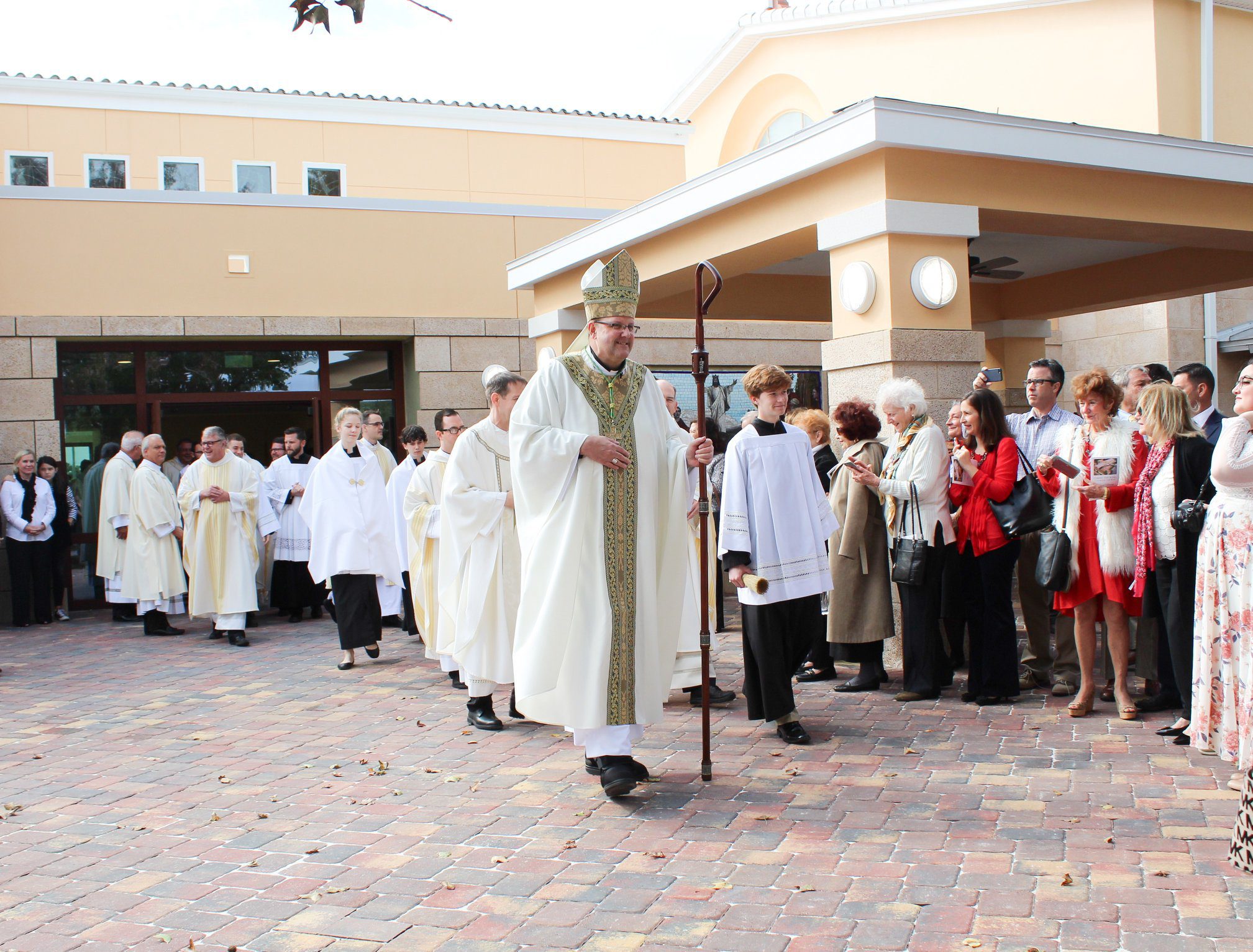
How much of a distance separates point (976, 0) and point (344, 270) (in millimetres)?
9479

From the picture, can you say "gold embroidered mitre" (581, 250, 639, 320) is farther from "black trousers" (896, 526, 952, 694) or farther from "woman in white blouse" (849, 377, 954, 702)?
"black trousers" (896, 526, 952, 694)

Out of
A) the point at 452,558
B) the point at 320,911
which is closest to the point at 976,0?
the point at 452,558

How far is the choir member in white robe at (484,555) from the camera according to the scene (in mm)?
6438

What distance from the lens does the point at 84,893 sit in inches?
162

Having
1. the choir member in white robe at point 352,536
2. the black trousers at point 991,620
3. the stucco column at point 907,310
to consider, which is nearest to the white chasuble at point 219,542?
the choir member in white robe at point 352,536

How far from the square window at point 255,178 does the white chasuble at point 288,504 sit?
777 centimetres

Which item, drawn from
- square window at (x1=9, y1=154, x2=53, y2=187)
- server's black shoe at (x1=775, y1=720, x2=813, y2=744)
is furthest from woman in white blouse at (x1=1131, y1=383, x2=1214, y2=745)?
square window at (x1=9, y1=154, x2=53, y2=187)

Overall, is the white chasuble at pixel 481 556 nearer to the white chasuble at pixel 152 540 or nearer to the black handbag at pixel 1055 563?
the black handbag at pixel 1055 563

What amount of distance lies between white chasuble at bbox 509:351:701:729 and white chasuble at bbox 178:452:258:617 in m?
6.18

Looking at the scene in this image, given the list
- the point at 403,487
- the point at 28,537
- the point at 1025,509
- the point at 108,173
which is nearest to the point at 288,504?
the point at 28,537

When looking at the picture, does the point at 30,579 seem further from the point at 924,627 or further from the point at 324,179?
the point at 924,627

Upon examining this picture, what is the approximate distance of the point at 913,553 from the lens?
6.46 metres

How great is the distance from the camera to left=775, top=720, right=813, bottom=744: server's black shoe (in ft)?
19.0

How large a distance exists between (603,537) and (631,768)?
3.29 ft
